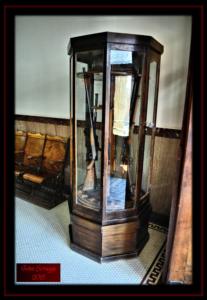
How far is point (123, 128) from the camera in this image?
172 cm

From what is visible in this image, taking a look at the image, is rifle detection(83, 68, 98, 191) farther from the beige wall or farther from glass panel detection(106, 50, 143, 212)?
the beige wall

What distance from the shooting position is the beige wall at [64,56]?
196 centimetres

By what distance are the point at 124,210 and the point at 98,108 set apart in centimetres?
81

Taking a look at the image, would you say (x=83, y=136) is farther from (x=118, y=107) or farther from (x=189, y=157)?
(x=189, y=157)

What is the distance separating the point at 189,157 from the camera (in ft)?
4.11

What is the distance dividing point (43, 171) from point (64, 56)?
1.49 m

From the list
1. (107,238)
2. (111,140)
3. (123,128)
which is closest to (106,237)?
(107,238)

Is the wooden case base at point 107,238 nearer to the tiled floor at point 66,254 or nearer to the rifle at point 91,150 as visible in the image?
the tiled floor at point 66,254

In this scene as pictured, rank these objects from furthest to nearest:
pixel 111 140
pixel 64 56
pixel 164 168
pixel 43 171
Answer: pixel 43 171 → pixel 64 56 → pixel 164 168 → pixel 111 140

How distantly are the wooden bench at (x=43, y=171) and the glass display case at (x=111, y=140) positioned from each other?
95 centimetres
